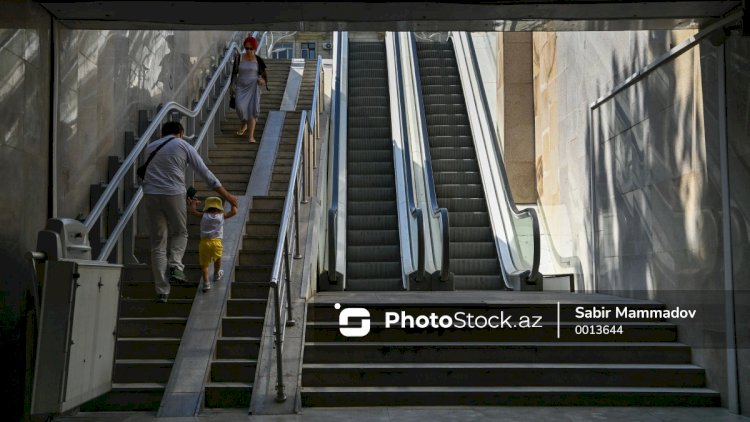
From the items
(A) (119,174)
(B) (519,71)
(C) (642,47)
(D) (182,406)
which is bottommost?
(D) (182,406)

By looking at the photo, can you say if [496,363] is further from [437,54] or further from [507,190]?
[437,54]

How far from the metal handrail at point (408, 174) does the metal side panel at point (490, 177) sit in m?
0.97

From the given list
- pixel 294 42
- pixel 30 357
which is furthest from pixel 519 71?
pixel 294 42

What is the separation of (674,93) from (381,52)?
1090cm

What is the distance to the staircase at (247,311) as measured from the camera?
569 cm

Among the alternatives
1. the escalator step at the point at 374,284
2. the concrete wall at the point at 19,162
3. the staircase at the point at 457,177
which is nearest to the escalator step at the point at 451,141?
the staircase at the point at 457,177

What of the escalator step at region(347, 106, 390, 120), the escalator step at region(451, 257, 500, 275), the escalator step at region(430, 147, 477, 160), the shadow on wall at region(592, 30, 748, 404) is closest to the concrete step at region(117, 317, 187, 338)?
the shadow on wall at region(592, 30, 748, 404)

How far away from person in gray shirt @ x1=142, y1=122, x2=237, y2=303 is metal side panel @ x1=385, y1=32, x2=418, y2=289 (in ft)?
10.2

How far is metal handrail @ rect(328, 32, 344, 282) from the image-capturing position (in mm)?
8609

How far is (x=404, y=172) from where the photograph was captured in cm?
1080

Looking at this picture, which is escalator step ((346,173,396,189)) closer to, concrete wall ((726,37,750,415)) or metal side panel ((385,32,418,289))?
metal side panel ((385,32,418,289))

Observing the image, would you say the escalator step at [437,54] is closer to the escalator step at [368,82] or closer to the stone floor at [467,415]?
the escalator step at [368,82]

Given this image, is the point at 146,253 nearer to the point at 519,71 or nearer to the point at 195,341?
the point at 195,341

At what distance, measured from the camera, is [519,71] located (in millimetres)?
13531
